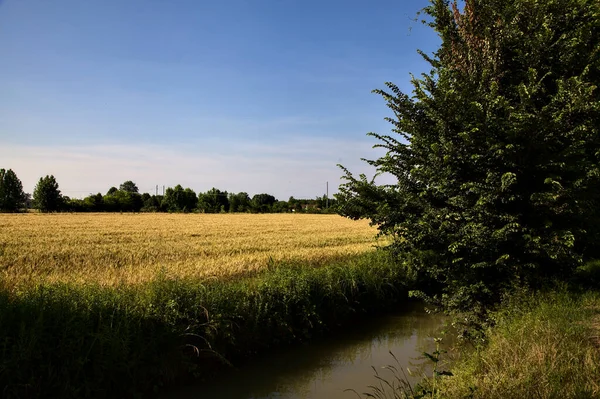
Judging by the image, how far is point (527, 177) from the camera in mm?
7301

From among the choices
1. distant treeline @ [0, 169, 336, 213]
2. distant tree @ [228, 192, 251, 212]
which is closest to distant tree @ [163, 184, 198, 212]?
distant treeline @ [0, 169, 336, 213]

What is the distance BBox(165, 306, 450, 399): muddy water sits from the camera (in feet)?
20.0

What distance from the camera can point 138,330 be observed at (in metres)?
5.77

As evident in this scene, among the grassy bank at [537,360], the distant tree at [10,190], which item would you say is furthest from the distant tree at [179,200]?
the grassy bank at [537,360]

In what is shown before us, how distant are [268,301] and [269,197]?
107 m

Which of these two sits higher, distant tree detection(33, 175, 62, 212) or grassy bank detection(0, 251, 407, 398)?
distant tree detection(33, 175, 62, 212)

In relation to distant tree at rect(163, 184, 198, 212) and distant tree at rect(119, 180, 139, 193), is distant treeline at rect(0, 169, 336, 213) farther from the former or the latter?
distant tree at rect(119, 180, 139, 193)

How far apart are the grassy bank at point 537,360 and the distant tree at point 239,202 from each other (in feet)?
267

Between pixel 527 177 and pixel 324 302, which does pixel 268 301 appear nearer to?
pixel 324 302

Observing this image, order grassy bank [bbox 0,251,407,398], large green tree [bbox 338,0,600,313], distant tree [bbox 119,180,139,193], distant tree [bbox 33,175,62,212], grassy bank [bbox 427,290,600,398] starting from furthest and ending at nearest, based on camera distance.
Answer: distant tree [bbox 119,180,139,193]
distant tree [bbox 33,175,62,212]
large green tree [bbox 338,0,600,313]
grassy bank [bbox 0,251,407,398]
grassy bank [bbox 427,290,600,398]

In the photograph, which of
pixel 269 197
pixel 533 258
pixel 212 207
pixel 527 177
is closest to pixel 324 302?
pixel 533 258

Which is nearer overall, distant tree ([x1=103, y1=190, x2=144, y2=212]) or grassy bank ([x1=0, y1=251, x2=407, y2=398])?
grassy bank ([x1=0, y1=251, x2=407, y2=398])

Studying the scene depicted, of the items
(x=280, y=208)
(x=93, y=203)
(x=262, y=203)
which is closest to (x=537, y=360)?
(x=93, y=203)

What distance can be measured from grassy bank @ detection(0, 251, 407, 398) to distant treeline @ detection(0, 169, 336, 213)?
6180 cm
